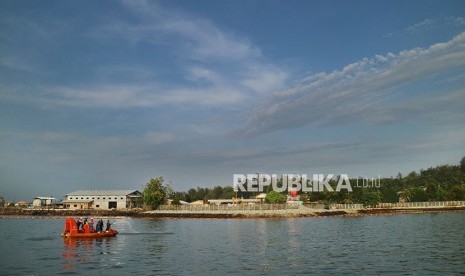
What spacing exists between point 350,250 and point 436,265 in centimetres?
1109

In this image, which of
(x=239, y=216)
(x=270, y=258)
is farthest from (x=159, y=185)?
(x=270, y=258)

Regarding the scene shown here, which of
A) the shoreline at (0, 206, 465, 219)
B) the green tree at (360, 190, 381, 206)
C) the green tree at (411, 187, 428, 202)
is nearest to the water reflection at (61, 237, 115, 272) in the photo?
the shoreline at (0, 206, 465, 219)

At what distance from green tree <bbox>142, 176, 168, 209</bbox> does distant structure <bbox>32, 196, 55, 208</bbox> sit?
62338mm

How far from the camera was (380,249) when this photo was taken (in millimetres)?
43312

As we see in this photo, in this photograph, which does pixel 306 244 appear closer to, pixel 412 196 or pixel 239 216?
pixel 239 216

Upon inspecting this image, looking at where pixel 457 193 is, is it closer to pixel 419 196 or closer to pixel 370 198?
pixel 419 196

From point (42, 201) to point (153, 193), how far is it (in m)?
74.5

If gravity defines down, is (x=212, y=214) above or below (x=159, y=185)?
below

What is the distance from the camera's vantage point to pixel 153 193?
14488 cm

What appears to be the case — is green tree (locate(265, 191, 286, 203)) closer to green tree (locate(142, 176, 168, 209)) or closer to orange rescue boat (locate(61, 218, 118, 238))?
green tree (locate(142, 176, 168, 209))

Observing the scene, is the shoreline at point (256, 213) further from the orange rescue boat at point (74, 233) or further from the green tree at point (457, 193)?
the orange rescue boat at point (74, 233)

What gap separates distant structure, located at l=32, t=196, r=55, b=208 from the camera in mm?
181875

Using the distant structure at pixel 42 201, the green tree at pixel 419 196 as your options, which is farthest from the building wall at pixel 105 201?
the green tree at pixel 419 196

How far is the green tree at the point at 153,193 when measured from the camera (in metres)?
145
